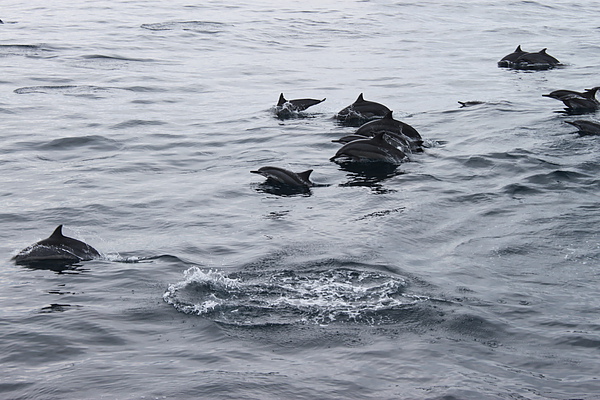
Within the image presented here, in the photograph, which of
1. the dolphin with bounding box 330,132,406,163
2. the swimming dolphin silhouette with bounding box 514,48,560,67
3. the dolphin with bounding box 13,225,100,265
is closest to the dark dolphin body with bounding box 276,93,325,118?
the dolphin with bounding box 330,132,406,163

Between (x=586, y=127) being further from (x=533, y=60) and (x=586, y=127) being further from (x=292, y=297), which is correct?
(x=533, y=60)

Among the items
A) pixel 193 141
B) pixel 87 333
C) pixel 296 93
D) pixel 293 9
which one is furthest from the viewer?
pixel 293 9

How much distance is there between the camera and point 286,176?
16688 mm

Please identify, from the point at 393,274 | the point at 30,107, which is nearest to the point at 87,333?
the point at 393,274

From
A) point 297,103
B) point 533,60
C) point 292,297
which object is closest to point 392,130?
point 297,103

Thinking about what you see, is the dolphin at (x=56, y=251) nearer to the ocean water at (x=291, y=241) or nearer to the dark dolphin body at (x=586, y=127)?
the ocean water at (x=291, y=241)

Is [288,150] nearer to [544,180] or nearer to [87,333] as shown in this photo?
[544,180]

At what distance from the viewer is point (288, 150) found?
64.5 ft

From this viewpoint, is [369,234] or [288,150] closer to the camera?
[369,234]

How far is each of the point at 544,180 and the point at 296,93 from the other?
37.9 feet

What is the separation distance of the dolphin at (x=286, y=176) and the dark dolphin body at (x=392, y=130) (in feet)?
10.2

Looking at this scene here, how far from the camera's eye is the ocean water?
30.9ft

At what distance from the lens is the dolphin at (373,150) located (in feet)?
59.2

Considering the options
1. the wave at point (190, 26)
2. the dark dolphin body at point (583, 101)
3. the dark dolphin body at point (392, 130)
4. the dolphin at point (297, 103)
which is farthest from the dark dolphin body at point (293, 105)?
the wave at point (190, 26)
